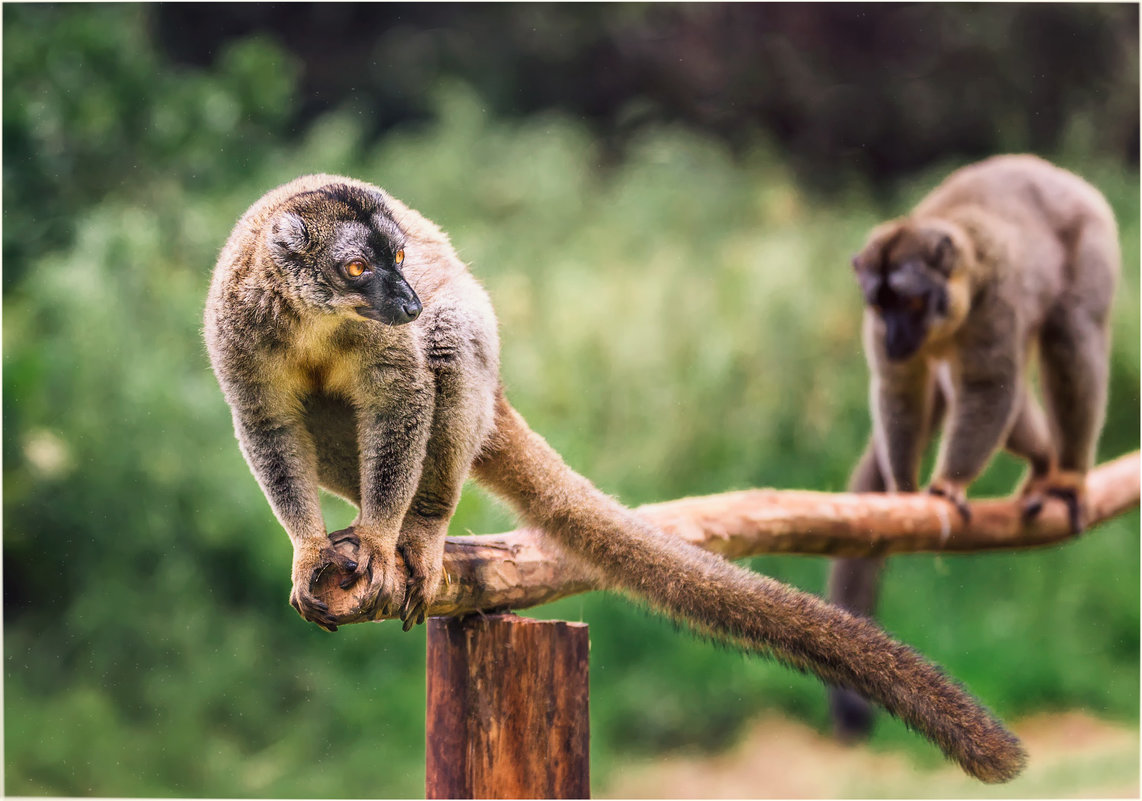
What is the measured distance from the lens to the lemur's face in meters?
3.88

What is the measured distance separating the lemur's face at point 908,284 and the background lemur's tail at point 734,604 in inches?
72.0

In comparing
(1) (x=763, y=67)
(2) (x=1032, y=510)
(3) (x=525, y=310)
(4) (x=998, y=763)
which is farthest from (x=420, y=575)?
(1) (x=763, y=67)

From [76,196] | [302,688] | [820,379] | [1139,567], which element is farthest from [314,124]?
[1139,567]

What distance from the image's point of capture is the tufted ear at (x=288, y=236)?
2.10 metres

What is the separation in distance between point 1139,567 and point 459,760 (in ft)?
13.4

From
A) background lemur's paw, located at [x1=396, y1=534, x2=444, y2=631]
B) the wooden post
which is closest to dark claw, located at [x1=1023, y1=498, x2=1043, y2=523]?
the wooden post

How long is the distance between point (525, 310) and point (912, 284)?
2.48 metres

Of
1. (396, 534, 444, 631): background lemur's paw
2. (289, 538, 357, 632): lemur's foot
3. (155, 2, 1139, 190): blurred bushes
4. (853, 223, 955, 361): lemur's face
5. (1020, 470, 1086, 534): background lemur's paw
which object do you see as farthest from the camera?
(155, 2, 1139, 190): blurred bushes

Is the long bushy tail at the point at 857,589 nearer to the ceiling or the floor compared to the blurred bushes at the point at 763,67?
nearer to the floor

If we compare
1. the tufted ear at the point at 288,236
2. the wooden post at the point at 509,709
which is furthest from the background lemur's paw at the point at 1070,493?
the tufted ear at the point at 288,236

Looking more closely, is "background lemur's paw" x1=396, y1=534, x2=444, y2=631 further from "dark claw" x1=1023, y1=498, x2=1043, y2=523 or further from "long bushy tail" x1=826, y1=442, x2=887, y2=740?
"dark claw" x1=1023, y1=498, x2=1043, y2=523

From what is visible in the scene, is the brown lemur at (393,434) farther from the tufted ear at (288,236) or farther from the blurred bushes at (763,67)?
the blurred bushes at (763,67)

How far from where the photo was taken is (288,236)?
211 centimetres

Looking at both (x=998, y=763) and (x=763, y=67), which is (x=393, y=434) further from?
(x=763, y=67)
